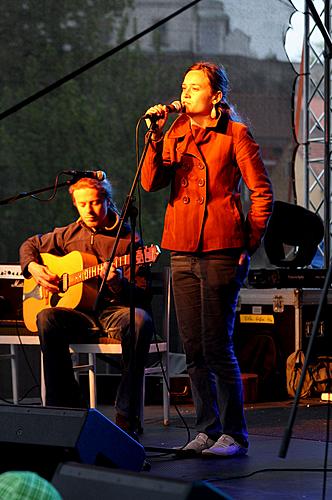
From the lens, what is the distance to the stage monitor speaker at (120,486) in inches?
60.3

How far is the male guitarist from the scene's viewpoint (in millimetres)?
4395

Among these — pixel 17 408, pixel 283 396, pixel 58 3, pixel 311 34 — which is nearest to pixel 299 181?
pixel 311 34

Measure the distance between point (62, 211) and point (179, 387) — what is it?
2379mm

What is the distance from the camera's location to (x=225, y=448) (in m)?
4.01

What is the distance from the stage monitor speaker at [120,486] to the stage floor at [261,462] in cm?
99

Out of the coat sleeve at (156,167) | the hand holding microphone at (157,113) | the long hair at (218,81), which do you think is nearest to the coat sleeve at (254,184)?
the long hair at (218,81)

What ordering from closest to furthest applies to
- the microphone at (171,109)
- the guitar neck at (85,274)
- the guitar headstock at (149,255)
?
the microphone at (171,109)
the guitar headstock at (149,255)
the guitar neck at (85,274)

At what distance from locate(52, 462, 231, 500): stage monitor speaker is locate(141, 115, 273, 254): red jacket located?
2.27 m

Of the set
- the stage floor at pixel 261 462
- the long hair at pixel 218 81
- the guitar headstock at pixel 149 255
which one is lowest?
the stage floor at pixel 261 462

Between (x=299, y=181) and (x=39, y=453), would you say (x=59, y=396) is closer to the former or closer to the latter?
(x=39, y=453)

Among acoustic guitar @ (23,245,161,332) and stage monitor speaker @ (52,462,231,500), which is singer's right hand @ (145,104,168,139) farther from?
stage monitor speaker @ (52,462,231,500)

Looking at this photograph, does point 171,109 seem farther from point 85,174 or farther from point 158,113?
point 85,174

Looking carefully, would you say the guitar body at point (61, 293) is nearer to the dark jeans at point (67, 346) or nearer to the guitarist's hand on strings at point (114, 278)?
the dark jeans at point (67, 346)

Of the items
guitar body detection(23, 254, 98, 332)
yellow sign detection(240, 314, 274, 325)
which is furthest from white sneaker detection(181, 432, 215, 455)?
yellow sign detection(240, 314, 274, 325)
